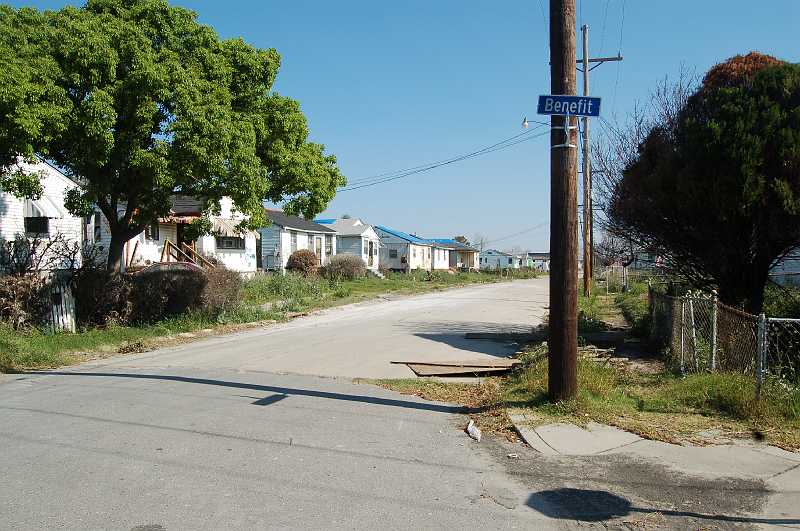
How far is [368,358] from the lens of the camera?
12.9m

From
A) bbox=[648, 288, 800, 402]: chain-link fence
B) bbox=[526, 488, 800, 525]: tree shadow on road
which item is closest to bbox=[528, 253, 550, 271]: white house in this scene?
bbox=[648, 288, 800, 402]: chain-link fence

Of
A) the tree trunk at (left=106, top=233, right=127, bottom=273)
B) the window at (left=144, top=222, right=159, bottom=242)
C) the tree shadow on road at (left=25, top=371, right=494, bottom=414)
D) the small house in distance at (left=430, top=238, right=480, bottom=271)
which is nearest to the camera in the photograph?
the tree shadow on road at (left=25, top=371, right=494, bottom=414)

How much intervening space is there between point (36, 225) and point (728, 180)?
18205 mm

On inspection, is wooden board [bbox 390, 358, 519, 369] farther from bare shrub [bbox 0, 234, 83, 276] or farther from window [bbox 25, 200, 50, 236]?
window [bbox 25, 200, 50, 236]

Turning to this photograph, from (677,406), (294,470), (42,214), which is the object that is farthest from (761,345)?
(42,214)

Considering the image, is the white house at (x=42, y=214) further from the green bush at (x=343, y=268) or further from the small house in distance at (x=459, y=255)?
the small house in distance at (x=459, y=255)

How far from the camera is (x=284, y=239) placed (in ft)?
128

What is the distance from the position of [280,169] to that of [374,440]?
12.1m

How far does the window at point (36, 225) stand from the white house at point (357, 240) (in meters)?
30.7

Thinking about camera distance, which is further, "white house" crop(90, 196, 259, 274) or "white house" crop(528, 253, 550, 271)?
"white house" crop(528, 253, 550, 271)

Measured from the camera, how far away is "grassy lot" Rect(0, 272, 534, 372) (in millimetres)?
12641

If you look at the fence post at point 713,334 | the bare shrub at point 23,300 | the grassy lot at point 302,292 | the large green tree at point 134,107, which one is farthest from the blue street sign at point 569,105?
the grassy lot at point 302,292

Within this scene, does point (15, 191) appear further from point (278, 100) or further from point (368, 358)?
point (368, 358)

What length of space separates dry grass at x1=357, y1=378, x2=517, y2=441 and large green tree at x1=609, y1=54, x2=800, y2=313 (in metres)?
4.51
